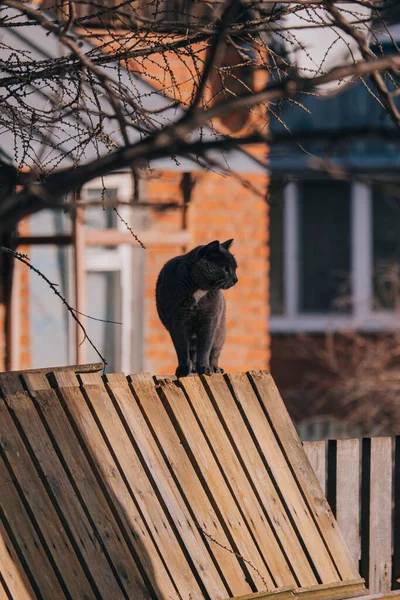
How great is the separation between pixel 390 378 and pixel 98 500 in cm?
822

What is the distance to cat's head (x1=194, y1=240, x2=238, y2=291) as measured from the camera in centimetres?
489

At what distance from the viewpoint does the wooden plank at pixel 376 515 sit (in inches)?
199

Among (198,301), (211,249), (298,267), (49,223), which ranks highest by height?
(298,267)

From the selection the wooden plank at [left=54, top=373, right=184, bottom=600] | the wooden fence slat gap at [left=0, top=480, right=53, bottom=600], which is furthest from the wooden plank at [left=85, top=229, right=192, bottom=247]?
the wooden fence slat gap at [left=0, top=480, right=53, bottom=600]

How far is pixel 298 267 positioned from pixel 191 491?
33.9 feet

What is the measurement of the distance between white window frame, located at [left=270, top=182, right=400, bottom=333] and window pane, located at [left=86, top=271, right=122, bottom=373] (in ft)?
15.8

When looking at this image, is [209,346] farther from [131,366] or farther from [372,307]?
[372,307]

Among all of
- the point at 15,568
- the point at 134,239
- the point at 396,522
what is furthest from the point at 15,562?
the point at 134,239

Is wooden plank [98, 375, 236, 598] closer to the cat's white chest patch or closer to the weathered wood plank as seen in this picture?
the weathered wood plank

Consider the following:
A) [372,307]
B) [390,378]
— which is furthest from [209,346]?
[372,307]

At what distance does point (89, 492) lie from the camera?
390cm

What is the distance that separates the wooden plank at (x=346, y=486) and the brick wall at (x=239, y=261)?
4381mm

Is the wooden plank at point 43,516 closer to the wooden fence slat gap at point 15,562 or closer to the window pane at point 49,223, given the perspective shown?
the wooden fence slat gap at point 15,562

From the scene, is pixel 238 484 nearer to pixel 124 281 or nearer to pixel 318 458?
pixel 318 458
